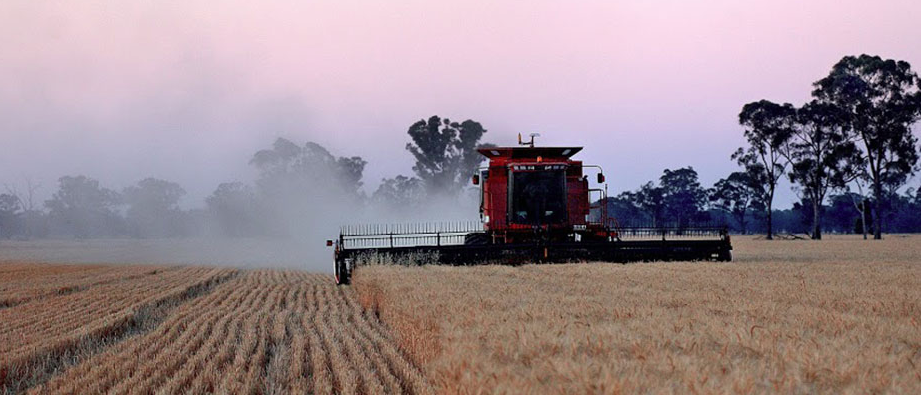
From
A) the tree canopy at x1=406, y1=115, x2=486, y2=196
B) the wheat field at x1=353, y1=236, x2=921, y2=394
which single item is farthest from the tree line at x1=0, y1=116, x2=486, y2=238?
the wheat field at x1=353, y1=236, x2=921, y2=394

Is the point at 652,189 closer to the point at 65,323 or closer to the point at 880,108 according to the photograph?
the point at 880,108

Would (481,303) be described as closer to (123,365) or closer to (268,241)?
(123,365)

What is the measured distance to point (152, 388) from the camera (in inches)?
244

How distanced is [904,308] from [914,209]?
336 ft

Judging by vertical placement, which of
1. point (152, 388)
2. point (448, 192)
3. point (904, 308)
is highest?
point (448, 192)

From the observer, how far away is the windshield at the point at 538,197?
1725 cm

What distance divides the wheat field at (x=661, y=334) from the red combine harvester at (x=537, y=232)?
16.7 ft

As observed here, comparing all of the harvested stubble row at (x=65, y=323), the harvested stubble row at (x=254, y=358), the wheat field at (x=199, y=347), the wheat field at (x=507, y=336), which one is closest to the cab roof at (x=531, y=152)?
the wheat field at (x=507, y=336)

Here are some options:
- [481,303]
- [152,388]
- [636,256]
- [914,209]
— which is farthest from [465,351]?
[914,209]

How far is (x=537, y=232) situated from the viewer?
53.9 feet

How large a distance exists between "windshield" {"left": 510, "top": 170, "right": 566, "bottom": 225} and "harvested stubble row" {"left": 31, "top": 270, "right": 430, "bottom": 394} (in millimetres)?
6499

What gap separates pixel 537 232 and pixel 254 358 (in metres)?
9.89

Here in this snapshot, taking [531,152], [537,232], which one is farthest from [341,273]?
[531,152]

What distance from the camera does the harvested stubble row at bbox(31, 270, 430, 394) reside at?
6195mm
